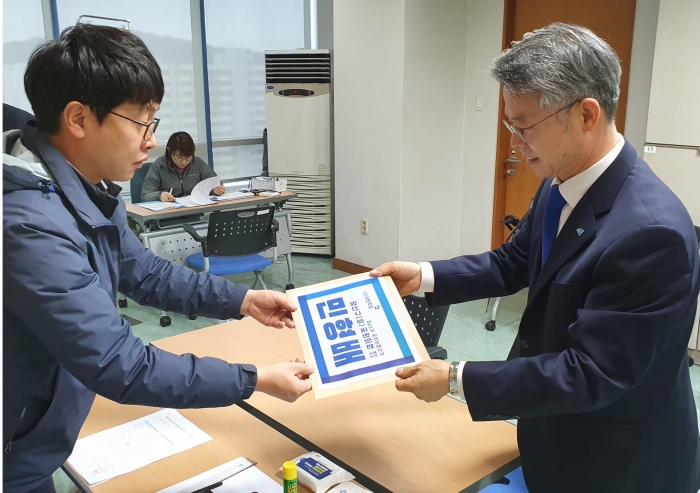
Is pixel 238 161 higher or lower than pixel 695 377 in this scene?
higher

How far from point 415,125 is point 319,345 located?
3843 mm

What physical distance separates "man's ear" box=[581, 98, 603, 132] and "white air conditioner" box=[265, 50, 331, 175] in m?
4.88

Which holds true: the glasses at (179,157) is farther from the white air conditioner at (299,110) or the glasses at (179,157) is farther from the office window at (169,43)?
the office window at (169,43)

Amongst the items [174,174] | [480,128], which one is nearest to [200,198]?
[174,174]

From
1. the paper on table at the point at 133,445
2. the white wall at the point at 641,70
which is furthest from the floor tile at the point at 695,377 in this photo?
the paper on table at the point at 133,445

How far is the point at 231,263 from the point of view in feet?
14.8

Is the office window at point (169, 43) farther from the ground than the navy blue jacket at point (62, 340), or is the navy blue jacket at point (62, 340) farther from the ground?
the office window at point (169, 43)

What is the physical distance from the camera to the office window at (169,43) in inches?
244

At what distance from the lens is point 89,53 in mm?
1118

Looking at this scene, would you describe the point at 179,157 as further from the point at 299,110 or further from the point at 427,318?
the point at 427,318

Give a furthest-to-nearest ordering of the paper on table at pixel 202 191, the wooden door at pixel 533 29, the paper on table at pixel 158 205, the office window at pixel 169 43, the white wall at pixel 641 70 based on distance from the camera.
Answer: the office window at pixel 169 43, the paper on table at pixel 202 191, the paper on table at pixel 158 205, the wooden door at pixel 533 29, the white wall at pixel 641 70

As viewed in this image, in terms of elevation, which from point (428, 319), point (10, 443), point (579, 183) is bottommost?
point (428, 319)

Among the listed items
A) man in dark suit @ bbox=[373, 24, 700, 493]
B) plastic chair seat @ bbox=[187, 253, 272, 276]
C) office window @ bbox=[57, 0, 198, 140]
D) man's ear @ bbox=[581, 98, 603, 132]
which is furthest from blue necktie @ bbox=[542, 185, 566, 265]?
office window @ bbox=[57, 0, 198, 140]

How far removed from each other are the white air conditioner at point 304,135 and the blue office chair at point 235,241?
1.50 m
